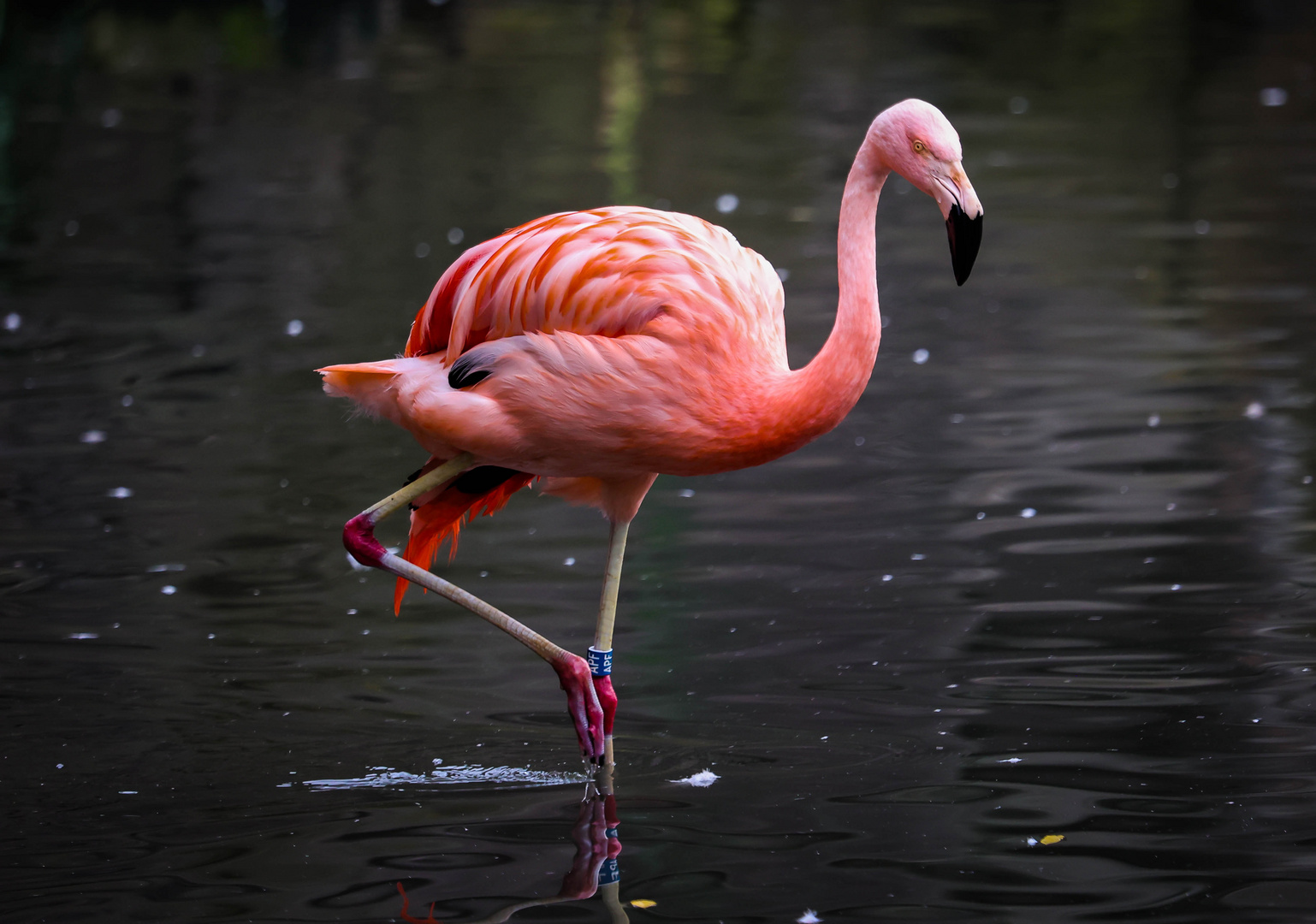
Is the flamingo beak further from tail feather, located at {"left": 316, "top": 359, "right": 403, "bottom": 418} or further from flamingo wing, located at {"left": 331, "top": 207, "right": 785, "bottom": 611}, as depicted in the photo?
tail feather, located at {"left": 316, "top": 359, "right": 403, "bottom": 418}

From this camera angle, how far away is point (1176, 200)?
1152 centimetres

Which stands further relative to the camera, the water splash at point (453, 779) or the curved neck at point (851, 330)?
the water splash at point (453, 779)

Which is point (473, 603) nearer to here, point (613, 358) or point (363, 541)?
point (363, 541)

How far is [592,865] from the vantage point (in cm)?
375

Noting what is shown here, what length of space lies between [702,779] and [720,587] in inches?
59.3

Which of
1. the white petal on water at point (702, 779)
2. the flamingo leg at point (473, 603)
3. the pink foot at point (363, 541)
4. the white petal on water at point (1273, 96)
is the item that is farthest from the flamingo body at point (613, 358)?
the white petal on water at point (1273, 96)

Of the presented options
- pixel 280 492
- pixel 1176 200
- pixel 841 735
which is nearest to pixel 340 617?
pixel 280 492

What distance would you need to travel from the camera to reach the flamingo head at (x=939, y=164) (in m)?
3.77

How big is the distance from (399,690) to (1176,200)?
327 inches

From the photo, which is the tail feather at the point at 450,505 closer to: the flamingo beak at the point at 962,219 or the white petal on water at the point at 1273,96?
the flamingo beak at the point at 962,219

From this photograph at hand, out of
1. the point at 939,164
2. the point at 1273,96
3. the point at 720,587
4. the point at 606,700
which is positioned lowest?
the point at 720,587

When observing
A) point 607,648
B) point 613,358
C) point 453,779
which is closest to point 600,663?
point 607,648

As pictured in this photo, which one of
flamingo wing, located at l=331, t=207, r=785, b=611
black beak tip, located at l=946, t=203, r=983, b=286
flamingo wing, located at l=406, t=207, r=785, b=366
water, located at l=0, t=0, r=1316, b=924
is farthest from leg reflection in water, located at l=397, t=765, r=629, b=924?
black beak tip, located at l=946, t=203, r=983, b=286

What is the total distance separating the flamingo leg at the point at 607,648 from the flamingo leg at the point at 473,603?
0.06 metres
